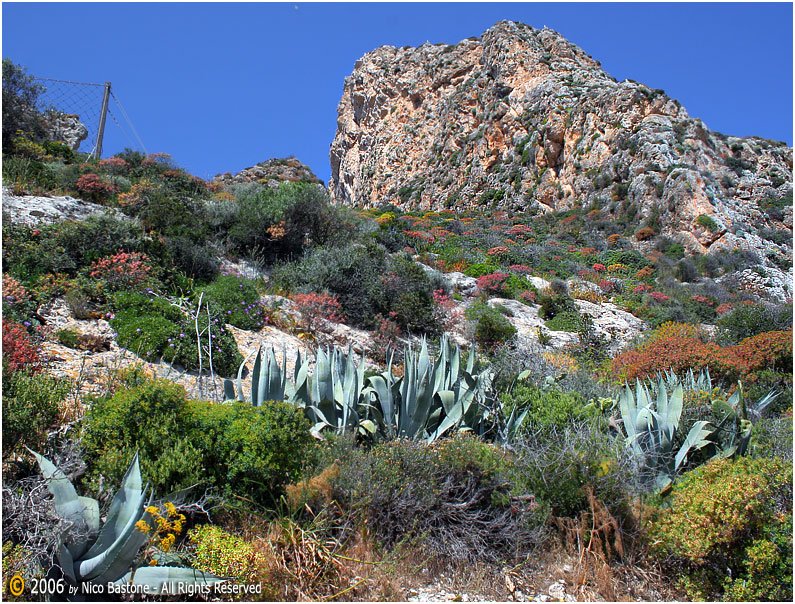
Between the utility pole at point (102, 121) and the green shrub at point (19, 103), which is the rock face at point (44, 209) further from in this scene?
the green shrub at point (19, 103)

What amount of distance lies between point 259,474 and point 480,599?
1.84 m

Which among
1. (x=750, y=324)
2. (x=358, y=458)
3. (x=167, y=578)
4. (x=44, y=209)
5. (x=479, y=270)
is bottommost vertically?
(x=167, y=578)

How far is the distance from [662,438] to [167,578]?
441 centimetres

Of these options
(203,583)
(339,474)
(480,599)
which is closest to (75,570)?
(203,583)

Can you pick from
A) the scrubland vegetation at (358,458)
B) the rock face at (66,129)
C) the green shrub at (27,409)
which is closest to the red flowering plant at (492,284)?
the scrubland vegetation at (358,458)

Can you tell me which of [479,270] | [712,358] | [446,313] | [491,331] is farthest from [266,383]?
[479,270]

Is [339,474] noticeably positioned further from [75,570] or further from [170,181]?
[170,181]

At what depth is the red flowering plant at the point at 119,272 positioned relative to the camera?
865cm

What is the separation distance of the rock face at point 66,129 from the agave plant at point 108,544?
20353 millimetres

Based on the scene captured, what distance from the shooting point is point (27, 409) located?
400cm

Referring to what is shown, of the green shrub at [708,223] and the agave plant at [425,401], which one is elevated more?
the green shrub at [708,223]

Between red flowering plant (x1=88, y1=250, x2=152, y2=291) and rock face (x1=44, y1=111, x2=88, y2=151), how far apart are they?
13.7 m

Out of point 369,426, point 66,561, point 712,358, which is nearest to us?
point 66,561

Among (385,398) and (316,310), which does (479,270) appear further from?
(385,398)
